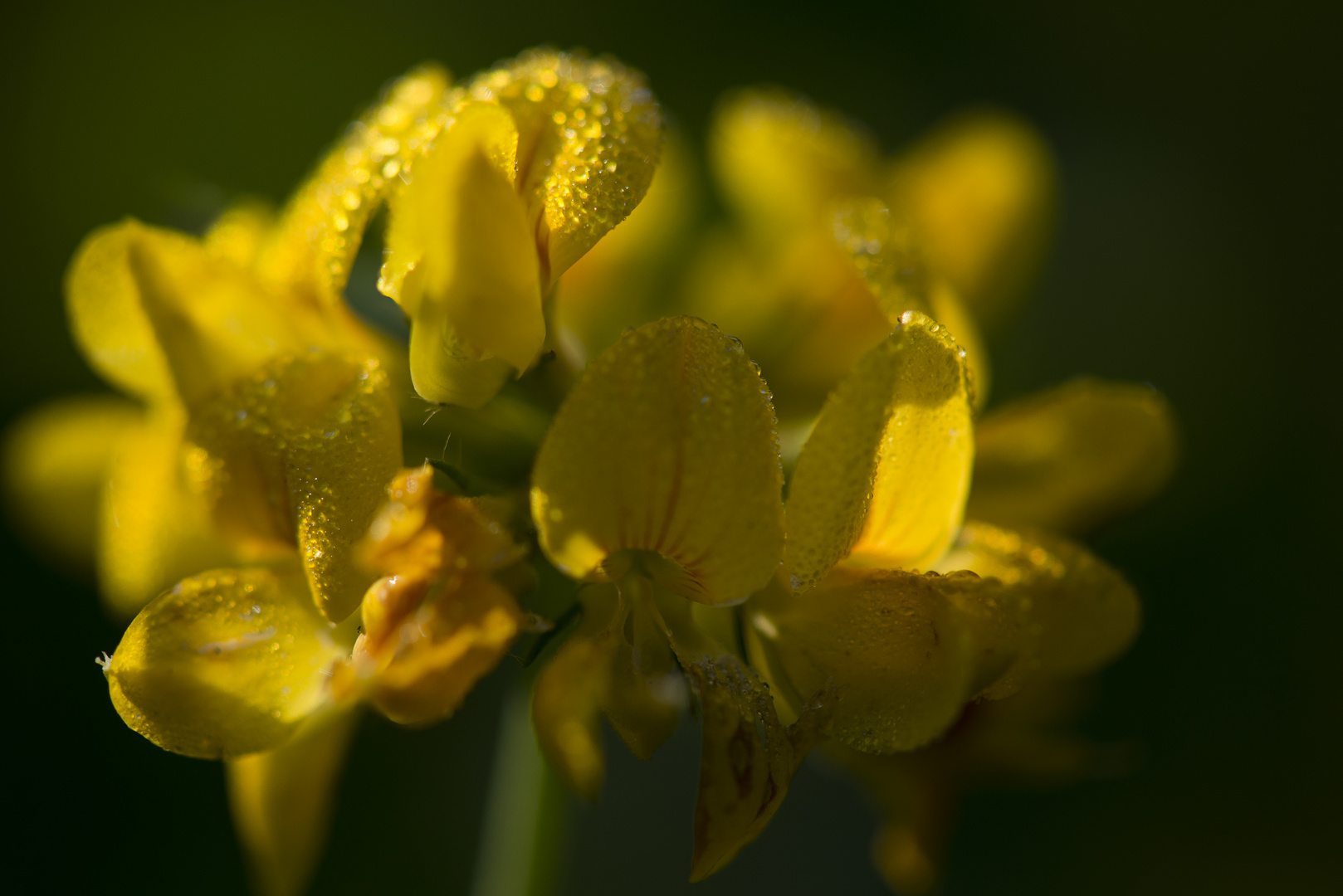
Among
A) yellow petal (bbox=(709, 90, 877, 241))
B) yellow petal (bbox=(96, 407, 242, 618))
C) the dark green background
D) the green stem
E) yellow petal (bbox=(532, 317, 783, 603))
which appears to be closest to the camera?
yellow petal (bbox=(532, 317, 783, 603))

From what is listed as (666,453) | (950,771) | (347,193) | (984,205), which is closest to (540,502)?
(666,453)

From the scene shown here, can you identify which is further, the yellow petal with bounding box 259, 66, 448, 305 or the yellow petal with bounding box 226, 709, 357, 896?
the yellow petal with bounding box 226, 709, 357, 896

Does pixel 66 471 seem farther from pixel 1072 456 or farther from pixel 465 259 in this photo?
pixel 1072 456

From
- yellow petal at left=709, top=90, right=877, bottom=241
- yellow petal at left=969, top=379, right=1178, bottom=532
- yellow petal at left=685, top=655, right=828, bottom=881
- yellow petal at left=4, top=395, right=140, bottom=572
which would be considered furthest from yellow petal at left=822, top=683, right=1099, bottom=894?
yellow petal at left=4, top=395, right=140, bottom=572

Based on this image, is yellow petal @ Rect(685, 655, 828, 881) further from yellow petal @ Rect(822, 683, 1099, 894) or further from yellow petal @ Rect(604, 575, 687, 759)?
yellow petal @ Rect(822, 683, 1099, 894)

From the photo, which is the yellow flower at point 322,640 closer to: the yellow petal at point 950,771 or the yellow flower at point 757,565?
the yellow flower at point 757,565

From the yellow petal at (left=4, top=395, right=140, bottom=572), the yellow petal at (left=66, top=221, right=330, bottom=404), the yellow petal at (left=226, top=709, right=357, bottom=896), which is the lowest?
the yellow petal at (left=226, top=709, right=357, bottom=896)
